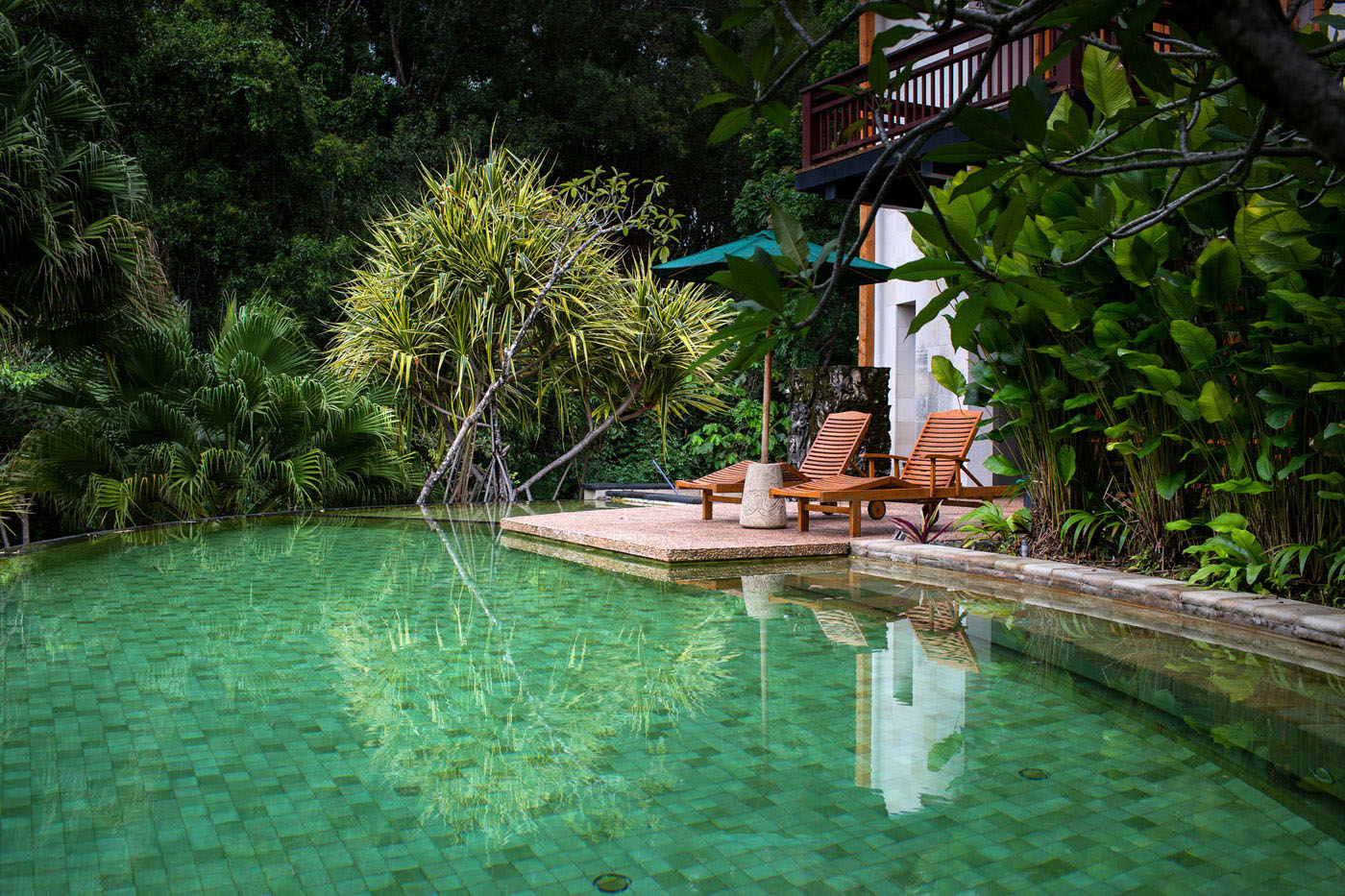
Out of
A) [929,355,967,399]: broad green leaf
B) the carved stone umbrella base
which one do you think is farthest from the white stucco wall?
[929,355,967,399]: broad green leaf

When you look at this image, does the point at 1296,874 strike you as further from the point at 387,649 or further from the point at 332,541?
the point at 332,541

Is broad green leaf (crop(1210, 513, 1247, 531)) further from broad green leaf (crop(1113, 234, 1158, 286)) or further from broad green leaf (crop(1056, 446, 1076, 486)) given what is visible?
broad green leaf (crop(1113, 234, 1158, 286))

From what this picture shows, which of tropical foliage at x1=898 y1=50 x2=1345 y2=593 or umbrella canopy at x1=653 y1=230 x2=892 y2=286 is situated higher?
umbrella canopy at x1=653 y1=230 x2=892 y2=286

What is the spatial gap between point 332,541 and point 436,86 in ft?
48.1

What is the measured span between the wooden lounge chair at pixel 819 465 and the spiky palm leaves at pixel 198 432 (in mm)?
3866

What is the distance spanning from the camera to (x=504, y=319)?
10.9m

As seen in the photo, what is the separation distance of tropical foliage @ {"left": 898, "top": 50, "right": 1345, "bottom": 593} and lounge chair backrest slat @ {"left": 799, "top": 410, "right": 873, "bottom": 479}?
2361mm

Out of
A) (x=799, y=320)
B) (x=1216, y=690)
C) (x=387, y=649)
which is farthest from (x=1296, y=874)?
(x=387, y=649)

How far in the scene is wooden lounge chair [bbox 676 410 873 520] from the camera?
8672mm

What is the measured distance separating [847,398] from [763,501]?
2633 mm

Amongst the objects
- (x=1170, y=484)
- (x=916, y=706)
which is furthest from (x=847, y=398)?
(x=916, y=706)

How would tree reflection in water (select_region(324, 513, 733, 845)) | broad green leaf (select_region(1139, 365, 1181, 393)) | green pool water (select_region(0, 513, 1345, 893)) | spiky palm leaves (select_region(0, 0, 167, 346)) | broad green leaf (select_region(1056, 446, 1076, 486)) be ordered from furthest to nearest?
spiky palm leaves (select_region(0, 0, 167, 346)) < broad green leaf (select_region(1056, 446, 1076, 486)) < broad green leaf (select_region(1139, 365, 1181, 393)) < tree reflection in water (select_region(324, 513, 733, 845)) < green pool water (select_region(0, 513, 1345, 893))

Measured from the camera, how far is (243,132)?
15023 mm

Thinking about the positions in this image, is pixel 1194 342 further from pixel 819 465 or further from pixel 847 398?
pixel 847 398
